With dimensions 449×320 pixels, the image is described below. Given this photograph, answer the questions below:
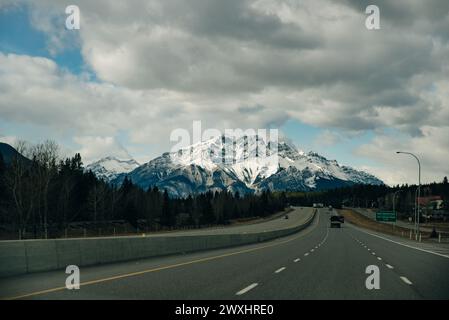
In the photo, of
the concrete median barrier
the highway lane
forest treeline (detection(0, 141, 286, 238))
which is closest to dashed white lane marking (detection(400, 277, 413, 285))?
the highway lane

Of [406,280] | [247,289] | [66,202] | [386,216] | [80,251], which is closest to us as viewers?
[247,289]

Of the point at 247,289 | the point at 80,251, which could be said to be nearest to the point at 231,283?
the point at 247,289

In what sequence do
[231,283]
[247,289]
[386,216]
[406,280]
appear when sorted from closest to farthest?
[247,289] < [231,283] < [406,280] < [386,216]

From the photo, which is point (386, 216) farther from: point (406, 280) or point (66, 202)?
point (406, 280)

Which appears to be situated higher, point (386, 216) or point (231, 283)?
point (231, 283)

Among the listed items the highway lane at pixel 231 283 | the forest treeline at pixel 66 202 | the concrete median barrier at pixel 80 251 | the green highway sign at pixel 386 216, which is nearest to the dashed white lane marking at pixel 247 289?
the highway lane at pixel 231 283

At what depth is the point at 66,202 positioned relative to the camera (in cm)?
9231

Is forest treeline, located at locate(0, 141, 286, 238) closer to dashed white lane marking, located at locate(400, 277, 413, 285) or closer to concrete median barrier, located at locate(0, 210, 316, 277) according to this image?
concrete median barrier, located at locate(0, 210, 316, 277)

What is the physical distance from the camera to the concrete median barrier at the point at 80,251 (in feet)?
50.5

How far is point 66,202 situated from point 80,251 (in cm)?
7618

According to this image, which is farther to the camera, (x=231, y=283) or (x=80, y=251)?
(x=80, y=251)
